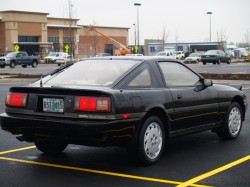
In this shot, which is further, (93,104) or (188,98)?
(188,98)

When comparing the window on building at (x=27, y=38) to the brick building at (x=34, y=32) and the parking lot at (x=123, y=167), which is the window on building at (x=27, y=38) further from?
the parking lot at (x=123, y=167)

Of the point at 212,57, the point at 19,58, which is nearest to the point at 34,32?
the point at 19,58

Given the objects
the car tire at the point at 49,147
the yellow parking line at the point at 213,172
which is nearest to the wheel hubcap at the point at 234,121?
the yellow parking line at the point at 213,172

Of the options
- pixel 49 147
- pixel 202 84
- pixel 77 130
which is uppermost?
pixel 202 84

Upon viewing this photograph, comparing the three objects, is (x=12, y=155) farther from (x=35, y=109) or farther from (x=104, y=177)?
(x=104, y=177)

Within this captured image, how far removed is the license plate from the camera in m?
6.21

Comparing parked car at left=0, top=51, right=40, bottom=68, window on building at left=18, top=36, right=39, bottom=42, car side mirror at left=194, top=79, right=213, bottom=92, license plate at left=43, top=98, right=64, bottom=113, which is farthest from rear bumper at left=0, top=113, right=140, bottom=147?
window on building at left=18, top=36, right=39, bottom=42

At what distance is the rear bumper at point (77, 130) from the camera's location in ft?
19.4

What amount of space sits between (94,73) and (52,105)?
0.88m

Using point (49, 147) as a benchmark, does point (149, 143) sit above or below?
above

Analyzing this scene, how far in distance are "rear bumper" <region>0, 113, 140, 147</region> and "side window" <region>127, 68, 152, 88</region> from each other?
51 cm

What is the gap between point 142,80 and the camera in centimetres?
671

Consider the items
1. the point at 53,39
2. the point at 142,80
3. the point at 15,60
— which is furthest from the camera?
the point at 53,39

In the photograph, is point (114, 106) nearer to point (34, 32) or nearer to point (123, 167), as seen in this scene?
point (123, 167)
